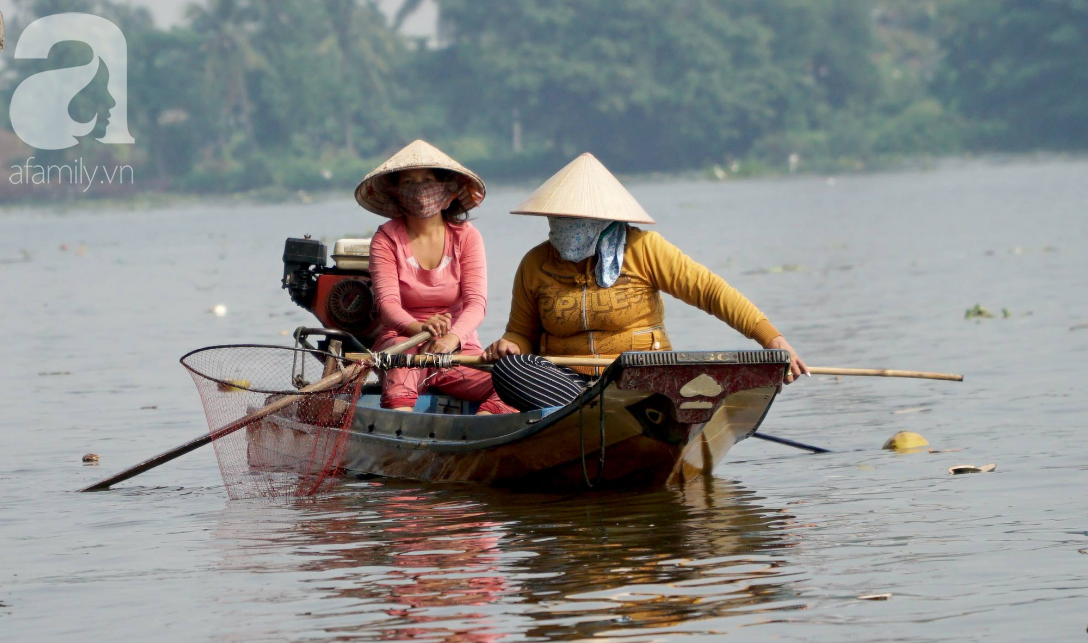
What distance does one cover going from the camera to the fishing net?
267 inches

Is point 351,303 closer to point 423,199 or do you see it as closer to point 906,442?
point 423,199

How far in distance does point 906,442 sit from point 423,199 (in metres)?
2.41

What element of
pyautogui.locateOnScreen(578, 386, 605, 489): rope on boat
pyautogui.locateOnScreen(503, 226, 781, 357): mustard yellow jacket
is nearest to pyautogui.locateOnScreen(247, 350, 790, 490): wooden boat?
pyautogui.locateOnScreen(578, 386, 605, 489): rope on boat

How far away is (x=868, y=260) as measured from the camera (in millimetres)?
18844

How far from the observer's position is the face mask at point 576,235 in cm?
621

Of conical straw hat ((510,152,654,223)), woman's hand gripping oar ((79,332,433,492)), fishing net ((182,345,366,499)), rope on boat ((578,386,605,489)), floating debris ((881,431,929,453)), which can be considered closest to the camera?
rope on boat ((578,386,605,489))

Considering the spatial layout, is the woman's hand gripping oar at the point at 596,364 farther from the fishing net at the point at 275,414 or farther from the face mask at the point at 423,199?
the face mask at the point at 423,199

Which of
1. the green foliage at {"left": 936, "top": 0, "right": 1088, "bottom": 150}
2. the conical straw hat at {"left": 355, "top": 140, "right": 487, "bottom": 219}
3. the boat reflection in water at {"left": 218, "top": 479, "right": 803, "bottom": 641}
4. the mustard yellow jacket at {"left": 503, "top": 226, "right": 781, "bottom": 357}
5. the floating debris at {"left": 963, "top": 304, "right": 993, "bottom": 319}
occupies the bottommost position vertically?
the boat reflection in water at {"left": 218, "top": 479, "right": 803, "bottom": 641}

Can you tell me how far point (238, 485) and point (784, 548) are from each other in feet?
8.81

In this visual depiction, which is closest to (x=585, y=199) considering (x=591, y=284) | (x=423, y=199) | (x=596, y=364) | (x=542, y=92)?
(x=591, y=284)

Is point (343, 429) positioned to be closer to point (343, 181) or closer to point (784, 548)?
point (784, 548)

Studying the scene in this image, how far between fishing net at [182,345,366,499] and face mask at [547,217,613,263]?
98 cm

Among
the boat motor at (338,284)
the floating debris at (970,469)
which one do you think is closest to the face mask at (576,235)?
the boat motor at (338,284)

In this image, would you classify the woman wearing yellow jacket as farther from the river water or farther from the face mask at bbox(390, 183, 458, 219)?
the face mask at bbox(390, 183, 458, 219)
